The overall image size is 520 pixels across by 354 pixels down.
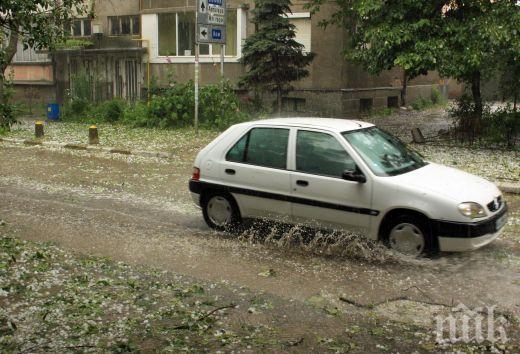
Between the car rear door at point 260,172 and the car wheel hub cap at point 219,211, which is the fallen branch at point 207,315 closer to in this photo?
the car rear door at point 260,172

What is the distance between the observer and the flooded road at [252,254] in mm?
5945

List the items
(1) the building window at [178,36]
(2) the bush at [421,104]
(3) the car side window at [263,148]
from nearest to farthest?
(3) the car side window at [263,148], (1) the building window at [178,36], (2) the bush at [421,104]

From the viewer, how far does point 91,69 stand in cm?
2788

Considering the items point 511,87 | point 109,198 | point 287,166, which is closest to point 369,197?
point 287,166

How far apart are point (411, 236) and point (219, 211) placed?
2.74m

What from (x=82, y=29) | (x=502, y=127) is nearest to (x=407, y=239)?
(x=502, y=127)

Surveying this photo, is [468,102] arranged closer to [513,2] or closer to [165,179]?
[513,2]

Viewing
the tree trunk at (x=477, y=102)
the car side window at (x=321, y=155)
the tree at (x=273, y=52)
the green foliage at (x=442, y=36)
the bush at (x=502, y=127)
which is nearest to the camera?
the car side window at (x=321, y=155)

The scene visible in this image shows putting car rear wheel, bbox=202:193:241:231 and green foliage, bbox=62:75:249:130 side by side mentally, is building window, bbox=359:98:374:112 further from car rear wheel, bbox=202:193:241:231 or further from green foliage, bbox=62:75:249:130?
car rear wheel, bbox=202:193:241:231

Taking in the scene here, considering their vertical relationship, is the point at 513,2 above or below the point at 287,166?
above

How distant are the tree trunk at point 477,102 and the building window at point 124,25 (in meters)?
15.6

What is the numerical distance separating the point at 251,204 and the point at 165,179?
16.1ft

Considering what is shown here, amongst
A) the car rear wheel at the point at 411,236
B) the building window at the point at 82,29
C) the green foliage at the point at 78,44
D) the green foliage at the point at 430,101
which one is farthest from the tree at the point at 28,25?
the building window at the point at 82,29

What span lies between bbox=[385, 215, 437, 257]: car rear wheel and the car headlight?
1.46ft
